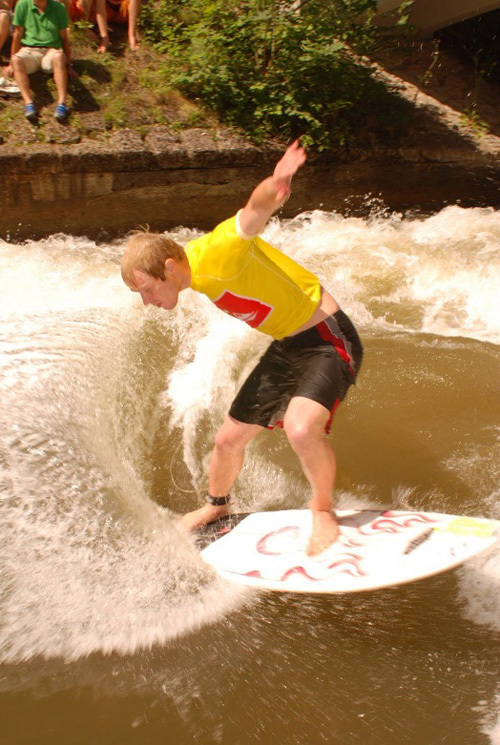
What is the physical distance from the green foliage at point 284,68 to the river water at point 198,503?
2413 mm

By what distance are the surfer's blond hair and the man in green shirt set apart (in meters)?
4.82

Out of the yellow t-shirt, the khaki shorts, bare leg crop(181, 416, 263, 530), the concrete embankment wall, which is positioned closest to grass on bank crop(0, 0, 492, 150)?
the khaki shorts

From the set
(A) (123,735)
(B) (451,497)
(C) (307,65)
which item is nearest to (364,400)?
(B) (451,497)

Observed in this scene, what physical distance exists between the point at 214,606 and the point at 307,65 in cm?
596

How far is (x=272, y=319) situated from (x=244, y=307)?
150mm

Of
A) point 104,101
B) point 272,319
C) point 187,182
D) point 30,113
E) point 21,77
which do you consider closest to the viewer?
point 272,319

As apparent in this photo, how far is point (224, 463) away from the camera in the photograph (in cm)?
319

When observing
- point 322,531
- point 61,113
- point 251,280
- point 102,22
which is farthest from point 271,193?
point 102,22

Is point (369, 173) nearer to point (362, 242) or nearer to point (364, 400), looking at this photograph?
point (362, 242)

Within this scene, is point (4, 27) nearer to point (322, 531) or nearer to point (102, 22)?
point (102, 22)

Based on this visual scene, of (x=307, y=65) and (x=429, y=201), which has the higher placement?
(x=307, y=65)

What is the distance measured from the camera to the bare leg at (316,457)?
109 inches

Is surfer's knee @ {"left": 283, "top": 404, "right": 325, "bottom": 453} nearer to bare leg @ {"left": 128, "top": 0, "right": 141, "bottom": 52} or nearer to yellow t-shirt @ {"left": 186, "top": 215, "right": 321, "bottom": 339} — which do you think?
yellow t-shirt @ {"left": 186, "top": 215, "right": 321, "bottom": 339}

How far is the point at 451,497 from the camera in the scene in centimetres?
350
